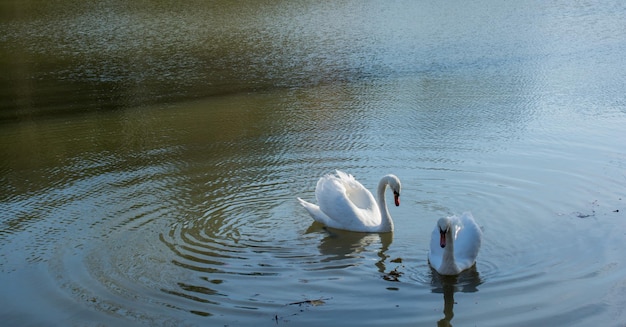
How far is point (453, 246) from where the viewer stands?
7.55 m

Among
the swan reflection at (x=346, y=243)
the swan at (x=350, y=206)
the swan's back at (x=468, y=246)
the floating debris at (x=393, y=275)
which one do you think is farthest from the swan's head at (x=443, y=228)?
the swan at (x=350, y=206)

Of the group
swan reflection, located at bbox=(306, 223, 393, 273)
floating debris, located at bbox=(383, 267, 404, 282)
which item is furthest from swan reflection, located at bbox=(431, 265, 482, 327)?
swan reflection, located at bbox=(306, 223, 393, 273)

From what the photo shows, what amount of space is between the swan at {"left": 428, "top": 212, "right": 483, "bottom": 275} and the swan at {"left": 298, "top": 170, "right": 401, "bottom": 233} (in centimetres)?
111

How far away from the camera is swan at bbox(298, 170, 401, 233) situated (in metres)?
8.89

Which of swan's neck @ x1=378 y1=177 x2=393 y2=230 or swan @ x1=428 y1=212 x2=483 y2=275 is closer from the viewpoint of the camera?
swan @ x1=428 y1=212 x2=483 y2=275

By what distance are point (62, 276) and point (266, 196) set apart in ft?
9.77

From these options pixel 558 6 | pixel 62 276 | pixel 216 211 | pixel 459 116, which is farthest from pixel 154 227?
pixel 558 6

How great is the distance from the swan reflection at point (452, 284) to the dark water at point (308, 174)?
0.02 m

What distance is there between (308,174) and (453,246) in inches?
141

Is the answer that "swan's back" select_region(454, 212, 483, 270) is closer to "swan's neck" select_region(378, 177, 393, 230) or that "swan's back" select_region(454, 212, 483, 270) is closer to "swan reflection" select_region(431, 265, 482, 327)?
"swan reflection" select_region(431, 265, 482, 327)

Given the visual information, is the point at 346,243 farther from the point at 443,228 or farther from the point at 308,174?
the point at 308,174

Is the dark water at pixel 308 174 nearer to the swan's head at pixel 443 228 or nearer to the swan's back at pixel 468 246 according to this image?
the swan's back at pixel 468 246

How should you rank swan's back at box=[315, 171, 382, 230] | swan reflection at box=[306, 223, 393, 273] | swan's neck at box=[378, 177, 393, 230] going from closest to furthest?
swan reflection at box=[306, 223, 393, 273]
swan's neck at box=[378, 177, 393, 230]
swan's back at box=[315, 171, 382, 230]

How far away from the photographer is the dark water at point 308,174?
278 inches
